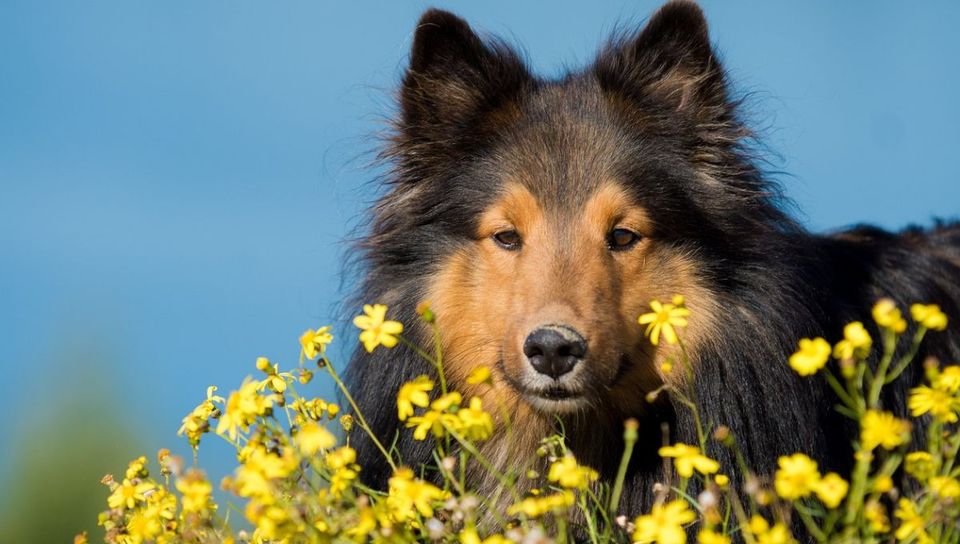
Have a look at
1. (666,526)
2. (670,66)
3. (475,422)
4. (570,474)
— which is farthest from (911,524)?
(670,66)

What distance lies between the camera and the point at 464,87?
4.55 meters

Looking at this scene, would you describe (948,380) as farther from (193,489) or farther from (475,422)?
(193,489)

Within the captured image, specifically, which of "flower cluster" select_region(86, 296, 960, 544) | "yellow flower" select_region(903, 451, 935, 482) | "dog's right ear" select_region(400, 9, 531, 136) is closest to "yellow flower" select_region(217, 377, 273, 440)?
"flower cluster" select_region(86, 296, 960, 544)

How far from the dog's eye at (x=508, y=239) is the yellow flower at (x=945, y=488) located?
77.7 inches

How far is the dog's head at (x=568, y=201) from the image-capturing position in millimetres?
3852

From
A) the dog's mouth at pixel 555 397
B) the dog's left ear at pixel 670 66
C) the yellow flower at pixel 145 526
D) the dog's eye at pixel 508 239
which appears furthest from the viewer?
the dog's left ear at pixel 670 66

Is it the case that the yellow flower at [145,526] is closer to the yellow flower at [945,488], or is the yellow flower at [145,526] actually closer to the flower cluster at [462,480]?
the flower cluster at [462,480]

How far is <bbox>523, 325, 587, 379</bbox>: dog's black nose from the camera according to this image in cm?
366

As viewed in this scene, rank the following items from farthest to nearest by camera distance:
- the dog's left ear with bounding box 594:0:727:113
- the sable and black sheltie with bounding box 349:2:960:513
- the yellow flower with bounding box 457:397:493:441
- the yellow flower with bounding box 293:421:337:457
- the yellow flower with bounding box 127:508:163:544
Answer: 1. the dog's left ear with bounding box 594:0:727:113
2. the sable and black sheltie with bounding box 349:2:960:513
3. the yellow flower with bounding box 127:508:163:544
4. the yellow flower with bounding box 457:397:493:441
5. the yellow flower with bounding box 293:421:337:457

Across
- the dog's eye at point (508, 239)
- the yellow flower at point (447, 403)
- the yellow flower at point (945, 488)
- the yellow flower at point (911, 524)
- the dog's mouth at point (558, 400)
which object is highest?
the dog's eye at point (508, 239)

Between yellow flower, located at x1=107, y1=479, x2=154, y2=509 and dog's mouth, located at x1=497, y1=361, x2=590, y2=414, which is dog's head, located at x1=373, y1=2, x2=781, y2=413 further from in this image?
yellow flower, located at x1=107, y1=479, x2=154, y2=509

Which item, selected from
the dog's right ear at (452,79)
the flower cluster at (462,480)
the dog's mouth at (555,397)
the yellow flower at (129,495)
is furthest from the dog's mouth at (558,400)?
the yellow flower at (129,495)

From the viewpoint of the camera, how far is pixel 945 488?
7.92 ft

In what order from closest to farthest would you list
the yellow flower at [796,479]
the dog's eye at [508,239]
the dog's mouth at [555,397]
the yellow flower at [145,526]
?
the yellow flower at [796,479] < the yellow flower at [145,526] < the dog's mouth at [555,397] < the dog's eye at [508,239]
